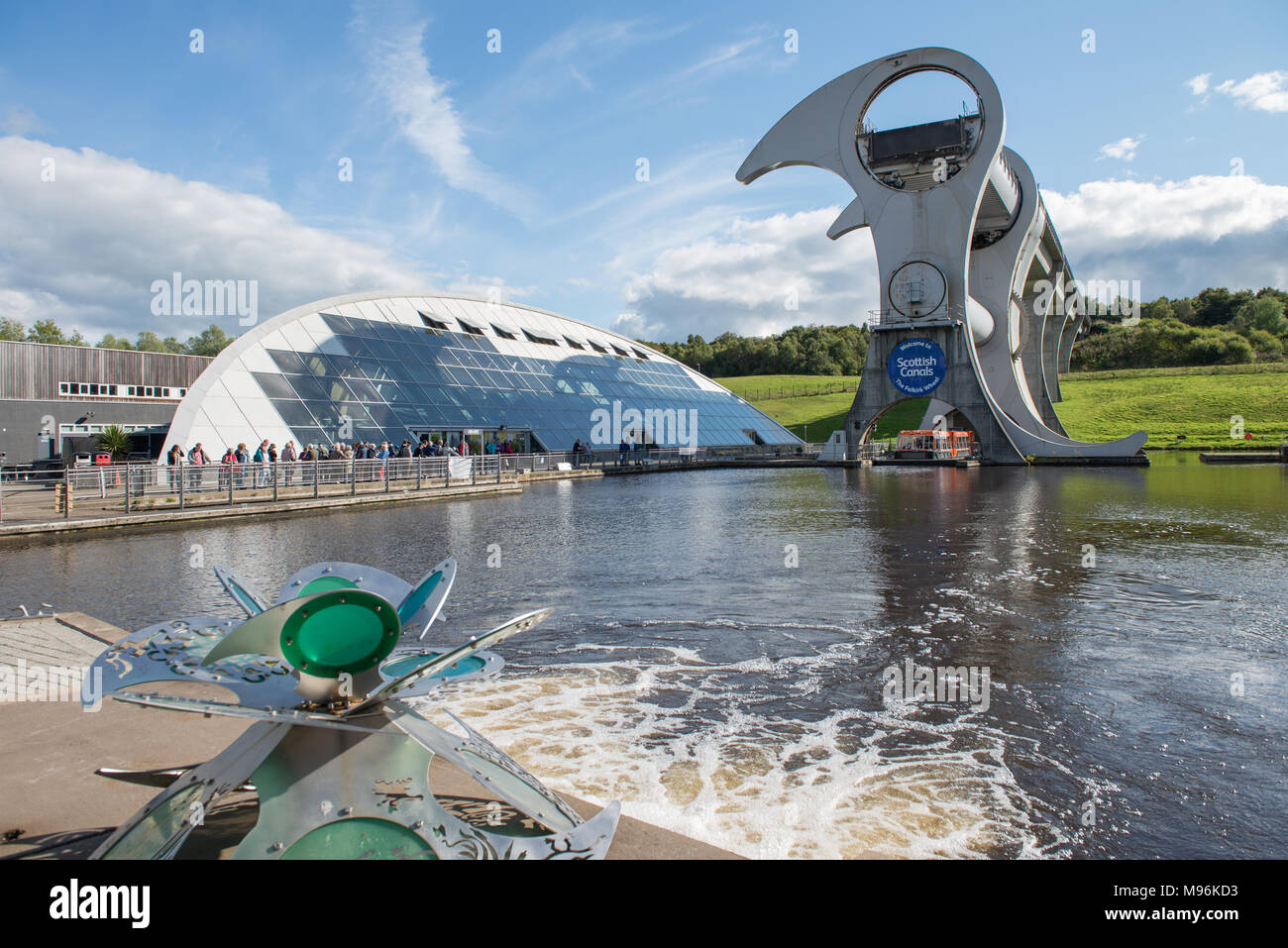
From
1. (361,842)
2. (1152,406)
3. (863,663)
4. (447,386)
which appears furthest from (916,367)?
(1152,406)

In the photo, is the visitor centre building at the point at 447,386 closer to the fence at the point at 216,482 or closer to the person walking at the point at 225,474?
the fence at the point at 216,482

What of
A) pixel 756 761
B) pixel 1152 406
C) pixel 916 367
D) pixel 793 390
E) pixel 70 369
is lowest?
pixel 756 761

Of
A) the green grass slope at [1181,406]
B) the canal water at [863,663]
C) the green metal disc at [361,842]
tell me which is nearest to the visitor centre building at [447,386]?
the canal water at [863,663]

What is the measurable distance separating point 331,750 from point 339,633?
44cm

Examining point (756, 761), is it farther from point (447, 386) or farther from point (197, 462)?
point (447, 386)

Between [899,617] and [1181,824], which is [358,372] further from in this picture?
[1181,824]

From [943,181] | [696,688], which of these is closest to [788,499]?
[696,688]

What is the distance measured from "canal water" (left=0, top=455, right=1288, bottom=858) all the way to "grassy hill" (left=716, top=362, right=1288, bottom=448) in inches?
2159

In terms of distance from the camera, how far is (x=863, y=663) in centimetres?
734

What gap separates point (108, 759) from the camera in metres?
4.36

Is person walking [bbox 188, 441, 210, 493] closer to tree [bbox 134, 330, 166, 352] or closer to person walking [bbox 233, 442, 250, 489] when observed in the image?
person walking [bbox 233, 442, 250, 489]

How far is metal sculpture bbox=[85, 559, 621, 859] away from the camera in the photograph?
8.89 feet

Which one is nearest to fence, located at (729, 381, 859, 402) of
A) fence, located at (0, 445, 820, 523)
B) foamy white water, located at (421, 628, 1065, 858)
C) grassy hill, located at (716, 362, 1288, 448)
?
grassy hill, located at (716, 362, 1288, 448)
